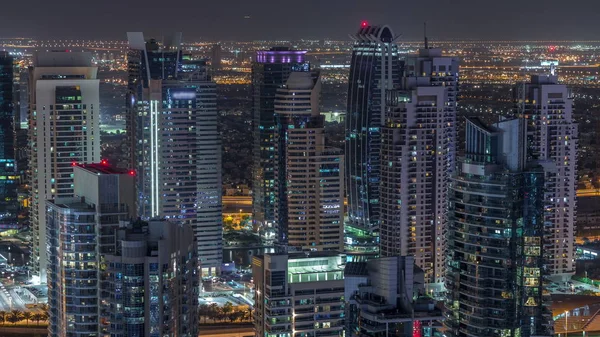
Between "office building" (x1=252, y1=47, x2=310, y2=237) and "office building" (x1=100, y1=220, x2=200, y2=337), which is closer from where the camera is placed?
"office building" (x1=100, y1=220, x2=200, y2=337)

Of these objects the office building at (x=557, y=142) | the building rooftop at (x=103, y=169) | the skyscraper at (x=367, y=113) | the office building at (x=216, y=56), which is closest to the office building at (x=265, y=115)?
the office building at (x=216, y=56)

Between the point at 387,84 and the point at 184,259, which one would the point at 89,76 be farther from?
the point at 184,259

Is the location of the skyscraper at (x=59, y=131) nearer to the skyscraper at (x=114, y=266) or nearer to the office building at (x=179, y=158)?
the office building at (x=179, y=158)

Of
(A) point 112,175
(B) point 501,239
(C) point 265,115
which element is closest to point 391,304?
(B) point 501,239

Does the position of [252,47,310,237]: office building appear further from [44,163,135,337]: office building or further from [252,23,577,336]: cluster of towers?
[44,163,135,337]: office building

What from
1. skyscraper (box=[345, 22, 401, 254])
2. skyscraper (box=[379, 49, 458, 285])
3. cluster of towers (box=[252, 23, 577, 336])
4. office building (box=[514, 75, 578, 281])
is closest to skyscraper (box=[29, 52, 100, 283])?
cluster of towers (box=[252, 23, 577, 336])

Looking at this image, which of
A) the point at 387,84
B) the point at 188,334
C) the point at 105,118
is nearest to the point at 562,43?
the point at 387,84

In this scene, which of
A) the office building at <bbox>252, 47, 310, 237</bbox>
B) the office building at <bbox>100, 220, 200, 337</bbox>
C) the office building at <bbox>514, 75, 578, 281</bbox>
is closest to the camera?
the office building at <bbox>100, 220, 200, 337</bbox>
